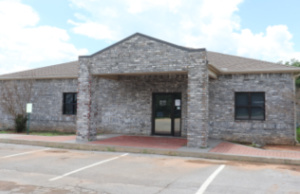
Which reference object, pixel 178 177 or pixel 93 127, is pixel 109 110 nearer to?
pixel 93 127

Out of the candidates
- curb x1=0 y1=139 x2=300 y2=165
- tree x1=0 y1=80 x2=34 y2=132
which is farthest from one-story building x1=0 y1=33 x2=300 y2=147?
tree x1=0 y1=80 x2=34 y2=132

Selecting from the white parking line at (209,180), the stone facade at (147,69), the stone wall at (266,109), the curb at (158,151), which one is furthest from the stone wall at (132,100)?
→ the white parking line at (209,180)

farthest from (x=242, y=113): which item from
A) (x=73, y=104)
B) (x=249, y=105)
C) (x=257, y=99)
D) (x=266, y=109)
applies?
(x=73, y=104)

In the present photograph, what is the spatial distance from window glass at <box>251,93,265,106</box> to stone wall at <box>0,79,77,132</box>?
10.2 m

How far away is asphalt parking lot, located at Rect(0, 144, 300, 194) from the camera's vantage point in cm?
570

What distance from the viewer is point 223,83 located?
13.3m

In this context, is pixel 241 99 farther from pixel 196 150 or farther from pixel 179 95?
pixel 196 150

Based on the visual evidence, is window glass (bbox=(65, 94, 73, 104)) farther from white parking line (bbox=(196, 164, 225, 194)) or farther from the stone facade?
white parking line (bbox=(196, 164, 225, 194))

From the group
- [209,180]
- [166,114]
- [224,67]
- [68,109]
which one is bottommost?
[209,180]

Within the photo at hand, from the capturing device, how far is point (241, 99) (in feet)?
42.9

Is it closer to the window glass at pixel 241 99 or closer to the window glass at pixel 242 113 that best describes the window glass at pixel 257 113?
the window glass at pixel 242 113

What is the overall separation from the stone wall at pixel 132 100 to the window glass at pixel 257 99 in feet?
10.8

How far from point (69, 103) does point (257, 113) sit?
1087 centimetres

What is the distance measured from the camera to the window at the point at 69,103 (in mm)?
16328
